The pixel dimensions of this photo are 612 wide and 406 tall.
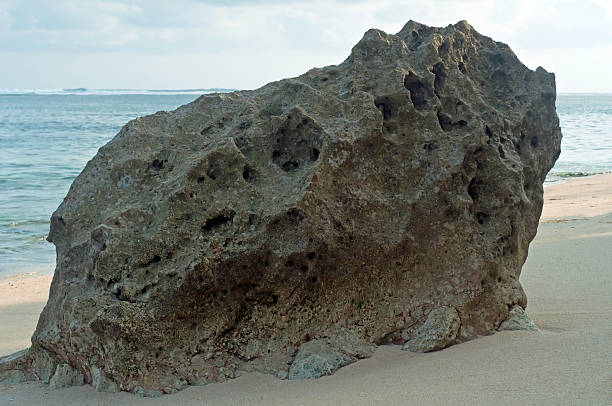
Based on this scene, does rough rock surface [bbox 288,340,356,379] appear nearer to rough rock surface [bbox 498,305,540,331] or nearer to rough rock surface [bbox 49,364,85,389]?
rough rock surface [bbox 498,305,540,331]

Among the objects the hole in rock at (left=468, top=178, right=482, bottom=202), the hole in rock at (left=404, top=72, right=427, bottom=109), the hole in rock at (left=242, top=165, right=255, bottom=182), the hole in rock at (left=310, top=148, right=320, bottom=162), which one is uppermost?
the hole in rock at (left=404, top=72, right=427, bottom=109)

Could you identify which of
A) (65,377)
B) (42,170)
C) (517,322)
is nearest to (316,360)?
(517,322)

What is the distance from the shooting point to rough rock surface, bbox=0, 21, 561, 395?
125 inches

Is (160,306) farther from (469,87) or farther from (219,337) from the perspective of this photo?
(469,87)

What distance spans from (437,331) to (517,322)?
0.56 metres

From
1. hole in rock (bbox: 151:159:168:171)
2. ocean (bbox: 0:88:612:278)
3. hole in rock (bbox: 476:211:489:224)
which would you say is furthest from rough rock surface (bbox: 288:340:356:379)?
ocean (bbox: 0:88:612:278)

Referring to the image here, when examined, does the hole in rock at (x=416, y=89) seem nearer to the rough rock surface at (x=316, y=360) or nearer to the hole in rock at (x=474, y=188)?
the hole in rock at (x=474, y=188)

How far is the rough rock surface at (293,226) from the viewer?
318cm

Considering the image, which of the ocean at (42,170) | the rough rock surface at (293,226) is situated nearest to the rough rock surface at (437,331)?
the rough rock surface at (293,226)

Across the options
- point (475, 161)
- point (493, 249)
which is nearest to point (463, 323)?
point (493, 249)

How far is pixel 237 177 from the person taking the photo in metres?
3.41

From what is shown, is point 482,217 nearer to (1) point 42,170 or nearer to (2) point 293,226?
(2) point 293,226

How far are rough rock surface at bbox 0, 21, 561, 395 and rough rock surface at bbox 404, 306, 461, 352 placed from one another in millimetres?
36

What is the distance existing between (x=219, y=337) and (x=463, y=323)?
1.38 metres
